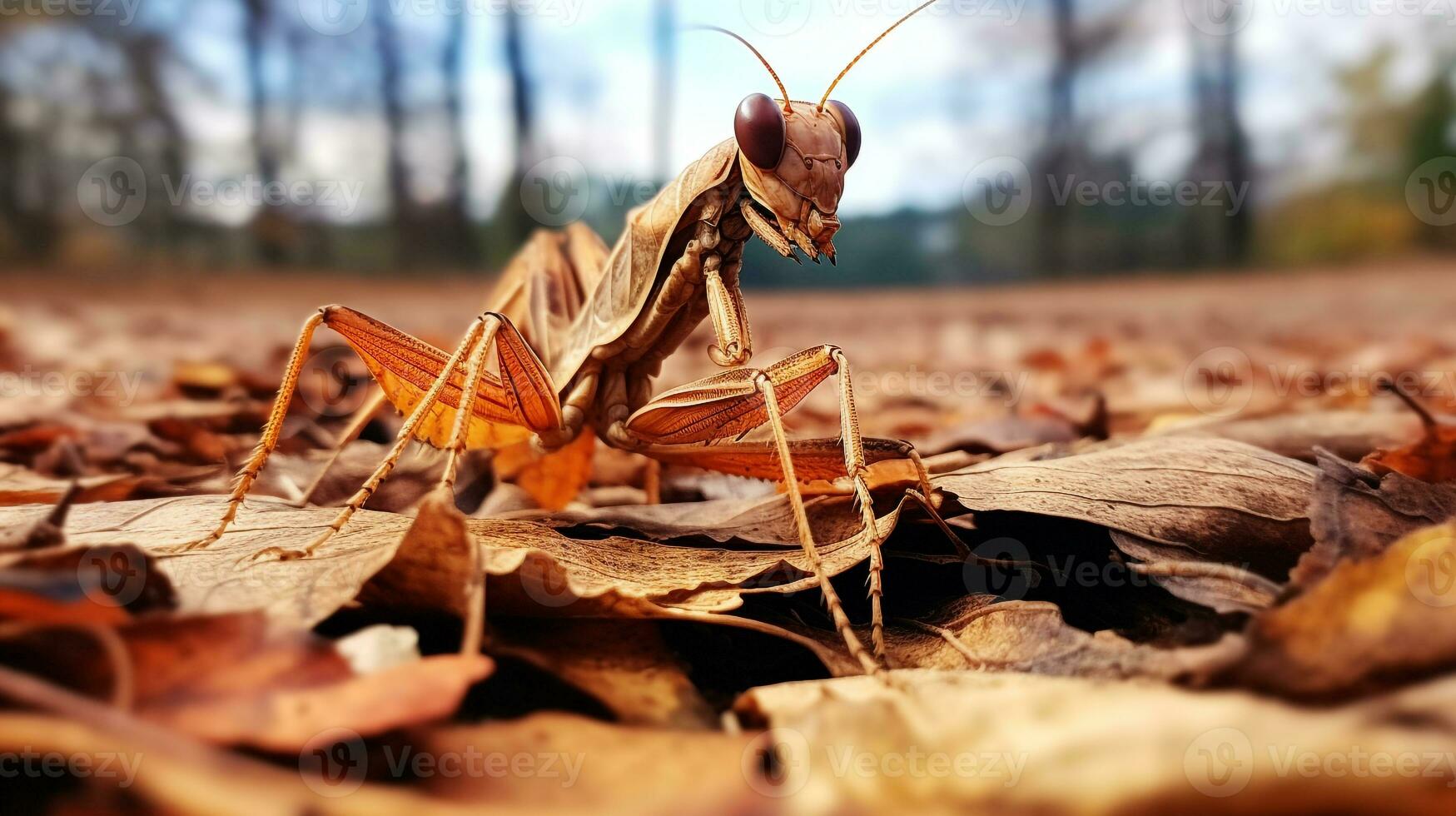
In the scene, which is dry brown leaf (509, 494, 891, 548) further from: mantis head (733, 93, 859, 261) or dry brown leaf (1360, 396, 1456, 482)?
dry brown leaf (1360, 396, 1456, 482)

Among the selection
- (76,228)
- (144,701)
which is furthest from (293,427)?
(76,228)

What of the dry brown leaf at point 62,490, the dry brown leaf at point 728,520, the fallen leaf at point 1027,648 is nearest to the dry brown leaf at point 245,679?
the fallen leaf at point 1027,648

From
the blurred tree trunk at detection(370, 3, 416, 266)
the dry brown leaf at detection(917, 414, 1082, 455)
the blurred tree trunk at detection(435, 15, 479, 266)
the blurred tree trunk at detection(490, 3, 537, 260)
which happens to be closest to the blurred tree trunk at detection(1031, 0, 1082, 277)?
the blurred tree trunk at detection(490, 3, 537, 260)

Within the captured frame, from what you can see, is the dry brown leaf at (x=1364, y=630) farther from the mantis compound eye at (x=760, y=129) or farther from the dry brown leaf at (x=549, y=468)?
the dry brown leaf at (x=549, y=468)

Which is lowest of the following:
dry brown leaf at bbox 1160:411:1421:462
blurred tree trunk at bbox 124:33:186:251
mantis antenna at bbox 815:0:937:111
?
dry brown leaf at bbox 1160:411:1421:462

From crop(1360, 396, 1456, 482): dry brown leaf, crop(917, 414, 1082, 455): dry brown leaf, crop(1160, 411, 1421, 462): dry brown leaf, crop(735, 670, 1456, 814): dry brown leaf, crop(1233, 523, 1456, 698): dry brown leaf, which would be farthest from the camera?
crop(917, 414, 1082, 455): dry brown leaf

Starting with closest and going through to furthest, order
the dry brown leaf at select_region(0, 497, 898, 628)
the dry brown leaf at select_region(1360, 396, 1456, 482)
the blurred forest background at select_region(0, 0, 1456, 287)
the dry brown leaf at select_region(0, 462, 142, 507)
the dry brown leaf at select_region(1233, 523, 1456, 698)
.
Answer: the dry brown leaf at select_region(1233, 523, 1456, 698), the dry brown leaf at select_region(0, 497, 898, 628), the dry brown leaf at select_region(1360, 396, 1456, 482), the dry brown leaf at select_region(0, 462, 142, 507), the blurred forest background at select_region(0, 0, 1456, 287)

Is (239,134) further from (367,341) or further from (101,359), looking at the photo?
(367,341)
